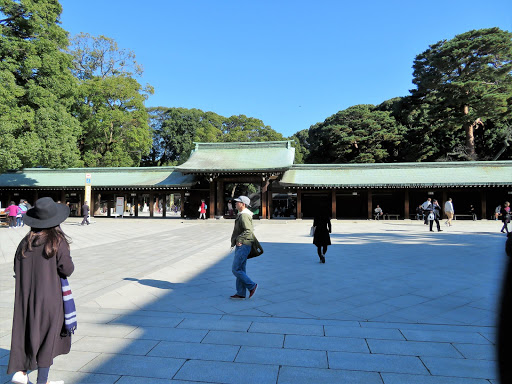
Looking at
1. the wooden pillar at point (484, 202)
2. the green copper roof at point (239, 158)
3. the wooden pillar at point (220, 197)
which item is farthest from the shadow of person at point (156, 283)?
the wooden pillar at point (484, 202)

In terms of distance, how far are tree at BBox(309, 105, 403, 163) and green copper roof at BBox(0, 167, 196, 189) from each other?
20251 mm

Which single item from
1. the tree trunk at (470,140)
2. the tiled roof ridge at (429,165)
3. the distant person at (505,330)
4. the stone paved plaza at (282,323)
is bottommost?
the stone paved plaza at (282,323)

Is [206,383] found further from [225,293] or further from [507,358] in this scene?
[225,293]

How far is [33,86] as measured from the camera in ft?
68.0

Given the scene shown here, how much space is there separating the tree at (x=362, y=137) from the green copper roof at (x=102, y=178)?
→ 20251 millimetres

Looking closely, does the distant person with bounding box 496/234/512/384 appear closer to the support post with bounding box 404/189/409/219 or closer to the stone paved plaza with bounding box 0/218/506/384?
the stone paved plaza with bounding box 0/218/506/384

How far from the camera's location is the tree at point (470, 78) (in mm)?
28297

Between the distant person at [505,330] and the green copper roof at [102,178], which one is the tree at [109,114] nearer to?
the green copper roof at [102,178]

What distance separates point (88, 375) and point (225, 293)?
270 centimetres

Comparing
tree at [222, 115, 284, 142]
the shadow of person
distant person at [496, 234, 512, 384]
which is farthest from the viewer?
tree at [222, 115, 284, 142]

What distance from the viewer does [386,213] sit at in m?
26.2

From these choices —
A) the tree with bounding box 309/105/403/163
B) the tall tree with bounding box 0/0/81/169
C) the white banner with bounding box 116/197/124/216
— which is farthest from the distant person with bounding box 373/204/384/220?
the tall tree with bounding box 0/0/81/169

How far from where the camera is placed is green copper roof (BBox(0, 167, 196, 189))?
25.8m

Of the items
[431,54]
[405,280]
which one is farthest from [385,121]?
[405,280]
